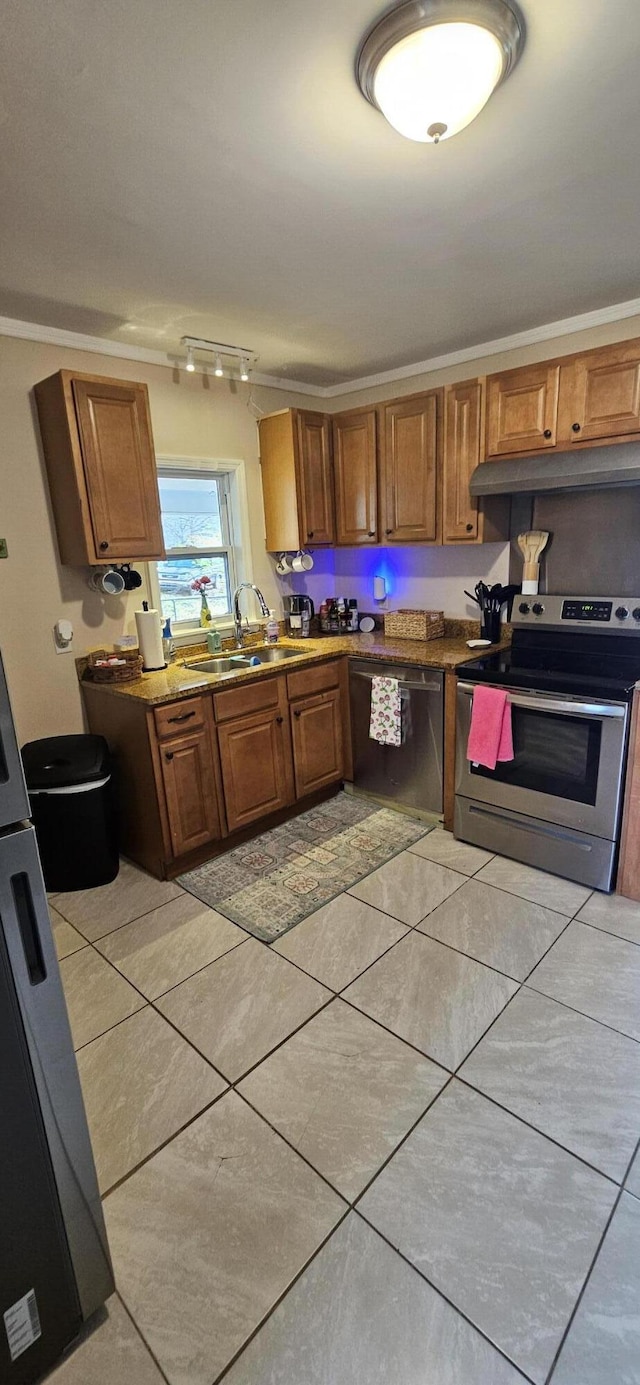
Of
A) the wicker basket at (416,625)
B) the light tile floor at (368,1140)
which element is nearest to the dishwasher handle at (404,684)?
the wicker basket at (416,625)

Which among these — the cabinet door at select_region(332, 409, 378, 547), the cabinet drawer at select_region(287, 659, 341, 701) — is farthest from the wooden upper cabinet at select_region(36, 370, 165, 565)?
Result: the cabinet door at select_region(332, 409, 378, 547)

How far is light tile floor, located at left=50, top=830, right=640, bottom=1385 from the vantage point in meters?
1.17

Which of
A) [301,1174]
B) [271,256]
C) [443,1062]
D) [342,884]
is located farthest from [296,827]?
[271,256]

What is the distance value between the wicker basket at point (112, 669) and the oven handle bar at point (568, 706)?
1786 millimetres

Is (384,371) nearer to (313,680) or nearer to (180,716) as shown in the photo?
(313,680)

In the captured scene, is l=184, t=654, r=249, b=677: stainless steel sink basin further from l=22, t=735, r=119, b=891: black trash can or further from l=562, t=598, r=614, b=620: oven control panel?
l=562, t=598, r=614, b=620: oven control panel

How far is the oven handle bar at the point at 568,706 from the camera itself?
2357 mm

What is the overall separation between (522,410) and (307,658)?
1588 mm

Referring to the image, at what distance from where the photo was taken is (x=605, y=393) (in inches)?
99.6

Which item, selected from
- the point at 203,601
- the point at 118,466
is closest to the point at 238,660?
the point at 203,601

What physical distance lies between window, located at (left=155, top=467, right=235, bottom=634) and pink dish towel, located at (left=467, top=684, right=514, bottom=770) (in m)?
1.71

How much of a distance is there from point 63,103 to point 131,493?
4.86ft

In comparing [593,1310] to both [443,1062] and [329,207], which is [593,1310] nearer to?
[443,1062]

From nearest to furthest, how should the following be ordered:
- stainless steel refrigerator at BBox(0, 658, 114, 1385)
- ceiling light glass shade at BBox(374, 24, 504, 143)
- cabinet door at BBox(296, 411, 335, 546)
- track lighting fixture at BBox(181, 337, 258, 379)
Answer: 1. stainless steel refrigerator at BBox(0, 658, 114, 1385)
2. ceiling light glass shade at BBox(374, 24, 504, 143)
3. track lighting fixture at BBox(181, 337, 258, 379)
4. cabinet door at BBox(296, 411, 335, 546)
